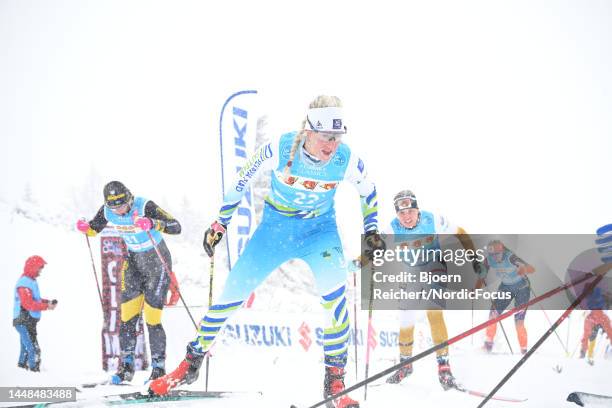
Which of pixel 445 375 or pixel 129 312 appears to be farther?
pixel 129 312

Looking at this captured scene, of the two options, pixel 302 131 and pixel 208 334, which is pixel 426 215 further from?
pixel 208 334

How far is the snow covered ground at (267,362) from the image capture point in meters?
4.60

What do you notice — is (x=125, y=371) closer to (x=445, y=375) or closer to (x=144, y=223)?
(x=144, y=223)

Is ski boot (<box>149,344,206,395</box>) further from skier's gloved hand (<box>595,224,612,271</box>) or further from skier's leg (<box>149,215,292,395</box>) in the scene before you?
skier's gloved hand (<box>595,224,612,271</box>)

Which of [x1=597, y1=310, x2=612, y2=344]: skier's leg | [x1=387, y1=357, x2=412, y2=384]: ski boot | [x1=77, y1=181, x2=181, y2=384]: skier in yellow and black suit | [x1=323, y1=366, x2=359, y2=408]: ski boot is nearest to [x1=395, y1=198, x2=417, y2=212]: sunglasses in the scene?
[x1=387, y1=357, x2=412, y2=384]: ski boot

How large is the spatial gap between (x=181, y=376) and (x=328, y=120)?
8.41ft

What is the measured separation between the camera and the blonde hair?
12.9 ft

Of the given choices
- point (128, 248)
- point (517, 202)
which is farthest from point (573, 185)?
point (128, 248)

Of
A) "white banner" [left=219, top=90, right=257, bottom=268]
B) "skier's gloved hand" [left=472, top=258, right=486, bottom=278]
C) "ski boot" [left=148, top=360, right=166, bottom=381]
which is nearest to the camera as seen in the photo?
"ski boot" [left=148, top=360, right=166, bottom=381]

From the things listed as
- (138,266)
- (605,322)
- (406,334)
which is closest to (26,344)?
(138,266)

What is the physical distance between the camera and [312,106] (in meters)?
3.98

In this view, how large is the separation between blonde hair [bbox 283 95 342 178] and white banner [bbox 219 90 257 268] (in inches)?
201

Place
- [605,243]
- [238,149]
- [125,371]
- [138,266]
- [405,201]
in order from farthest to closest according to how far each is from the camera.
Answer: [238,149]
[405,201]
[138,266]
[125,371]
[605,243]

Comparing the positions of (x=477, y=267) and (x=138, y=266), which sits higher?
(x=138, y=266)
